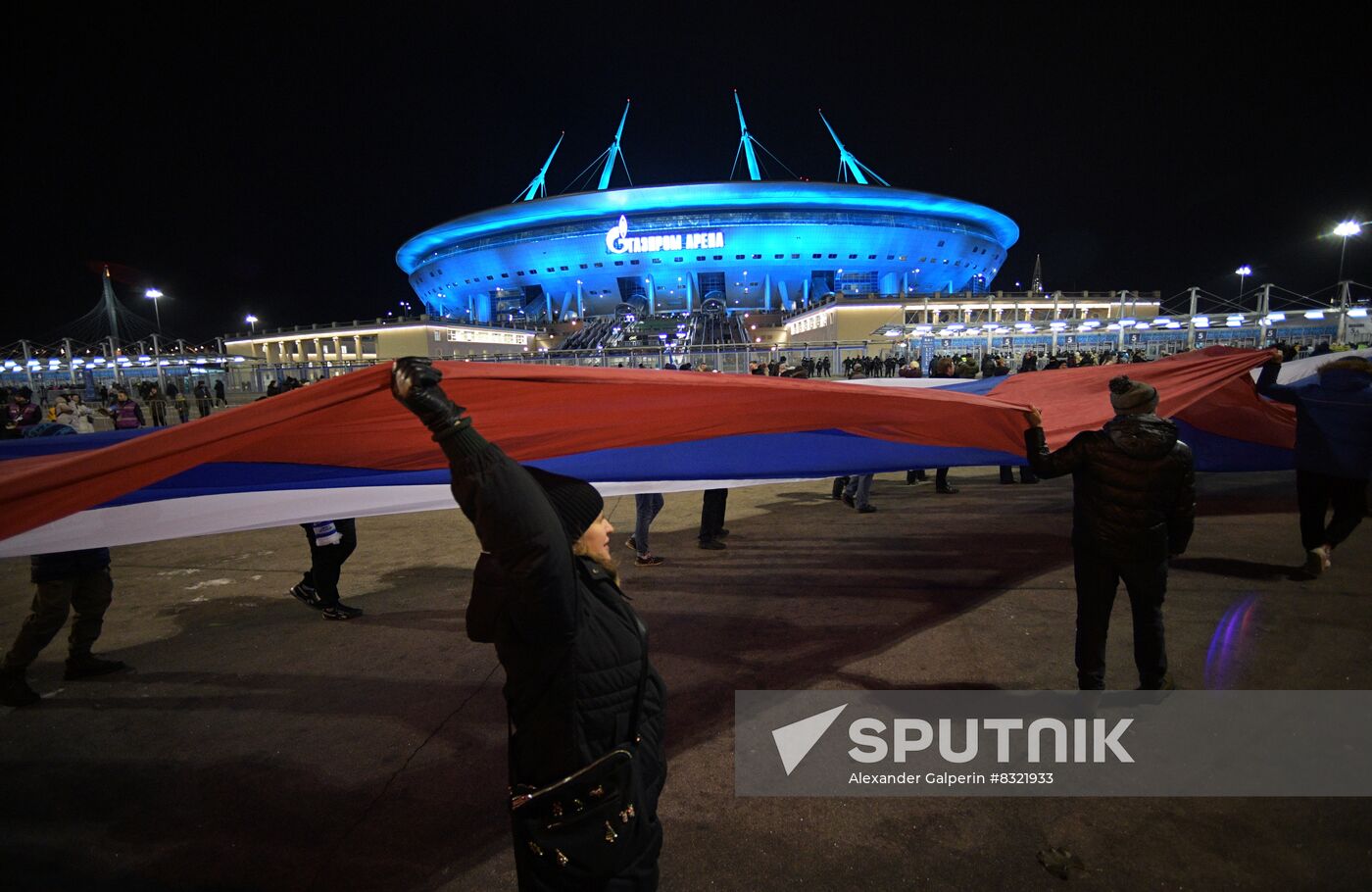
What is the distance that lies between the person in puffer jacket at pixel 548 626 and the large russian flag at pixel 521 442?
0.81 meters

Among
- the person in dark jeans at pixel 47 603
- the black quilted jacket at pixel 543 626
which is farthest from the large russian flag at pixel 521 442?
the black quilted jacket at pixel 543 626

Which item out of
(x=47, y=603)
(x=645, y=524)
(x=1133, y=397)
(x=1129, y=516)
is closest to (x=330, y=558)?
(x=47, y=603)

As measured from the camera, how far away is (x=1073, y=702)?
3402 millimetres

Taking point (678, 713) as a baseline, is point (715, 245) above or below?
above

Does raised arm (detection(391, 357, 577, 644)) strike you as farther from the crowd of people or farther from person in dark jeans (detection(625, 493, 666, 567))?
person in dark jeans (detection(625, 493, 666, 567))

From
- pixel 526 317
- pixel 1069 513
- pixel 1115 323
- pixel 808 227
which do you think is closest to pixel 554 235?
pixel 526 317

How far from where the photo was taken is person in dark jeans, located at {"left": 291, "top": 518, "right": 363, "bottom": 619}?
496cm

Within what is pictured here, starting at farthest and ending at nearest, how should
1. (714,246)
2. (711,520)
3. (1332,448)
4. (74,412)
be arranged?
(714,246) < (74,412) < (711,520) < (1332,448)

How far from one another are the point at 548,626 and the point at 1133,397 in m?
3.19

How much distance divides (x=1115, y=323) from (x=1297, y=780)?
37201mm

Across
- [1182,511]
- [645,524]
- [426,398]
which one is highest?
[426,398]

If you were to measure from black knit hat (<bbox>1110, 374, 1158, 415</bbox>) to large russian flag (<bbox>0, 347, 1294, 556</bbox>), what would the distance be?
0.60 meters

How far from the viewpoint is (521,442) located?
3109 millimetres

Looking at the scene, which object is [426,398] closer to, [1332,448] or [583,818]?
[583,818]
